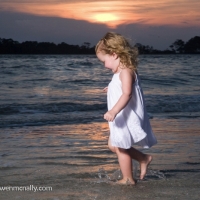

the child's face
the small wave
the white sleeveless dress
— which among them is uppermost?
the child's face

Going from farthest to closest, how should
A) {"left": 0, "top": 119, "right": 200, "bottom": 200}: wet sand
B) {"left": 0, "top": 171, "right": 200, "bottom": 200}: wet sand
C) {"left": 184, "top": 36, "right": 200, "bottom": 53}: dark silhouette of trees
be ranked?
{"left": 184, "top": 36, "right": 200, "bottom": 53}: dark silhouette of trees → {"left": 0, "top": 119, "right": 200, "bottom": 200}: wet sand → {"left": 0, "top": 171, "right": 200, "bottom": 200}: wet sand

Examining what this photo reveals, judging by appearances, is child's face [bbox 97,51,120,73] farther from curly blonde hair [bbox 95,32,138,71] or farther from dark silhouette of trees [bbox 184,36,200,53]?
dark silhouette of trees [bbox 184,36,200,53]

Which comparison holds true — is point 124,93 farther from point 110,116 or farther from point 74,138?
point 74,138

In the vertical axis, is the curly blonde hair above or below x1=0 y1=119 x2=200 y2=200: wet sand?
above

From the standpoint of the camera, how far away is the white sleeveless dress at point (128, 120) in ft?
13.3

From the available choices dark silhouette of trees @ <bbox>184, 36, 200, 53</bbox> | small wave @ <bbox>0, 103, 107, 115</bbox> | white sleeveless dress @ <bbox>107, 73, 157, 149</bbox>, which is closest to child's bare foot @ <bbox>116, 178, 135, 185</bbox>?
white sleeveless dress @ <bbox>107, 73, 157, 149</bbox>

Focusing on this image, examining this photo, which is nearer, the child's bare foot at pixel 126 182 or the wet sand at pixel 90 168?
the wet sand at pixel 90 168

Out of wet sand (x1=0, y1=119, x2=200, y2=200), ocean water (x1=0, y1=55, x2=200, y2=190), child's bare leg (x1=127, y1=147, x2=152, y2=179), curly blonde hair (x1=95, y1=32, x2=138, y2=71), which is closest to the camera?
wet sand (x1=0, y1=119, x2=200, y2=200)

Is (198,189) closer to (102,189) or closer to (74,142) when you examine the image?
(102,189)

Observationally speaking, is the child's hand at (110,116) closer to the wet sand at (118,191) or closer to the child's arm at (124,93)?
the child's arm at (124,93)

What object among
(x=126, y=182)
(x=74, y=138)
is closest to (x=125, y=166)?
A: (x=126, y=182)

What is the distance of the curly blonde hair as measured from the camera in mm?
4164

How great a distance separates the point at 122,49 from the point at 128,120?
601 millimetres

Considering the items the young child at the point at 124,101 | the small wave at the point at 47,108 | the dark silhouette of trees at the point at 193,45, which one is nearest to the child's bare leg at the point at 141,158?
the young child at the point at 124,101
